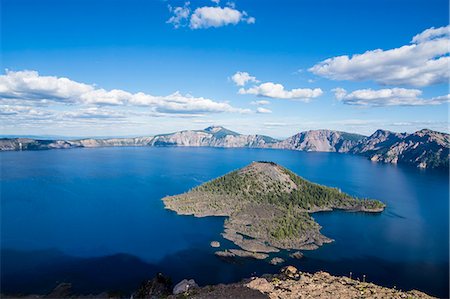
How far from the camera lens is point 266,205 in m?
154

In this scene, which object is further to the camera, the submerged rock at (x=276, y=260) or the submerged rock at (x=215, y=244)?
the submerged rock at (x=215, y=244)

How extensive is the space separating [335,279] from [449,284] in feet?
186

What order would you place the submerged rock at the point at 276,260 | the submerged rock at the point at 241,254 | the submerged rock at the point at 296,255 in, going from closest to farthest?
the submerged rock at the point at 276,260, the submerged rock at the point at 241,254, the submerged rock at the point at 296,255

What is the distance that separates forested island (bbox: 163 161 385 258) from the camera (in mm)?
114188

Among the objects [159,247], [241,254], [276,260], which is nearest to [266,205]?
[241,254]

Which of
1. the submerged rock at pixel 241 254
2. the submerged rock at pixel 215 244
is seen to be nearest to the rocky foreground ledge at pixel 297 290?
the submerged rock at pixel 241 254

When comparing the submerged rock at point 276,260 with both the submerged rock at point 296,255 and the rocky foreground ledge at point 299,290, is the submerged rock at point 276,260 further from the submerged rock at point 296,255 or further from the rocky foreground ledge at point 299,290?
the rocky foreground ledge at point 299,290

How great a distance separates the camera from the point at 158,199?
17862 cm

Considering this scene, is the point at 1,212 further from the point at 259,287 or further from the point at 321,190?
the point at 321,190

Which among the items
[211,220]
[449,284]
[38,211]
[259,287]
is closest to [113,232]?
[211,220]

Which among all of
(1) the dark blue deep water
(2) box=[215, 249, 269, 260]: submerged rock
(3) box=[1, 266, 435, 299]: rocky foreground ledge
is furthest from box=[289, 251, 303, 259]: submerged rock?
(3) box=[1, 266, 435, 299]: rocky foreground ledge

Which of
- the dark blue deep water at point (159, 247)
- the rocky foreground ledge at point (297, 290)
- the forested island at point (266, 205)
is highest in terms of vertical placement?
the rocky foreground ledge at point (297, 290)

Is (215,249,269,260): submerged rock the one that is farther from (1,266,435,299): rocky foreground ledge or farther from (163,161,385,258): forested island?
(1,266,435,299): rocky foreground ledge

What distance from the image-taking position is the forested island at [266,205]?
11419 cm
